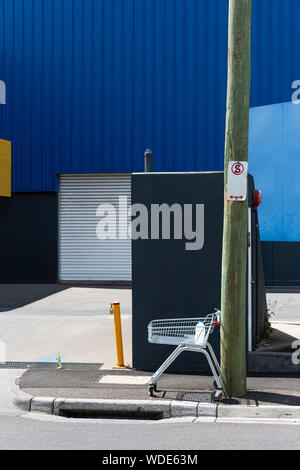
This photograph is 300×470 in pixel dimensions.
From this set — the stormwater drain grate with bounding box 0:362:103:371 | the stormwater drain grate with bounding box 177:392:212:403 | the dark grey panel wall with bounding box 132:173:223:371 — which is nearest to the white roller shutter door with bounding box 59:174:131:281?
the stormwater drain grate with bounding box 0:362:103:371

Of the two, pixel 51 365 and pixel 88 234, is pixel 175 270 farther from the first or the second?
pixel 88 234

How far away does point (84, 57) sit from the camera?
22.6 metres

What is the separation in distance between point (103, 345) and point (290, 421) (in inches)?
192

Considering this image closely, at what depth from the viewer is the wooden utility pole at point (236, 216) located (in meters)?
7.66

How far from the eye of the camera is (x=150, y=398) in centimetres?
781

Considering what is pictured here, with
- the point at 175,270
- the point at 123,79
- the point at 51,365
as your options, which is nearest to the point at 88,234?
the point at 123,79

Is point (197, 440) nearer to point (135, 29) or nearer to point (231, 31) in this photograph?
point (231, 31)

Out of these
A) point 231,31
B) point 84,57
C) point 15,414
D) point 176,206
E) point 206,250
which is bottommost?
point 15,414

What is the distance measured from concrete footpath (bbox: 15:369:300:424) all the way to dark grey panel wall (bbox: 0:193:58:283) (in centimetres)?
1441

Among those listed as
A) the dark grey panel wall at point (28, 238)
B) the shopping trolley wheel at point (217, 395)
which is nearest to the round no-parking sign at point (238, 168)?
the shopping trolley wheel at point (217, 395)
